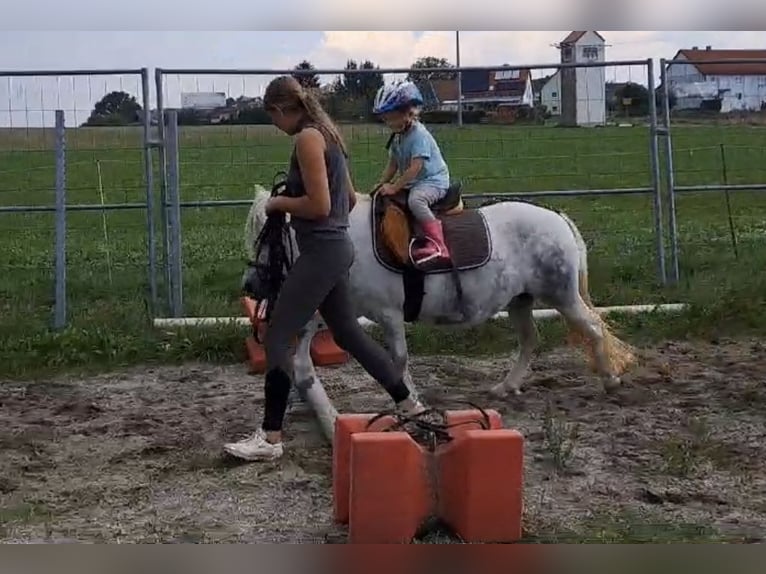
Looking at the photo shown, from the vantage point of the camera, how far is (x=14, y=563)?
3.23 meters

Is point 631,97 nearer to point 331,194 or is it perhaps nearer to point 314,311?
point 331,194

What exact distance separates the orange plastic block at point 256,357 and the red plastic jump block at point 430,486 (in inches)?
107

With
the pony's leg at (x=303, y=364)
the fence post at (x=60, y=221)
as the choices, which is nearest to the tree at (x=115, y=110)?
the fence post at (x=60, y=221)

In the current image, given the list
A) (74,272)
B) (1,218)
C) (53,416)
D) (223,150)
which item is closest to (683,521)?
(53,416)

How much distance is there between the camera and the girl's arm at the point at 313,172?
4.18 meters

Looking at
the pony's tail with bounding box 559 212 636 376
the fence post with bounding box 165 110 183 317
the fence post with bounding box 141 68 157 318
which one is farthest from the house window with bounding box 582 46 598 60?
the fence post with bounding box 141 68 157 318

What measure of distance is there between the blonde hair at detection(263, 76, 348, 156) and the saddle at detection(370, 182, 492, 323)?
1.02 meters

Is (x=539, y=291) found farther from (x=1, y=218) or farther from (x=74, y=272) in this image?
(x=1, y=218)

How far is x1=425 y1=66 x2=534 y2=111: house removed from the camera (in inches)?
325

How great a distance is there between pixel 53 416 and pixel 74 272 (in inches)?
143

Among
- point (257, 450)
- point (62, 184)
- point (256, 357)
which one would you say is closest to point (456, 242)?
point (257, 450)

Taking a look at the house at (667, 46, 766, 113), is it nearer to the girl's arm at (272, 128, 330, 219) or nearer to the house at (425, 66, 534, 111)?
the house at (425, 66, 534, 111)

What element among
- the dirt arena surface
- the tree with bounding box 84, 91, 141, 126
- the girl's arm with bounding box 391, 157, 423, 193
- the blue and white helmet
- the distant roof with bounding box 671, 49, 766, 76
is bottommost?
the dirt arena surface

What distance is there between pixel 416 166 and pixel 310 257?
3.76 ft
